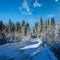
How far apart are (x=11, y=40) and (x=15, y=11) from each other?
35cm

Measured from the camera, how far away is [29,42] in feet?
7.24

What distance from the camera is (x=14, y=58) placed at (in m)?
2.13

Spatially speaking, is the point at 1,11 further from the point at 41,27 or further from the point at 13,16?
the point at 41,27

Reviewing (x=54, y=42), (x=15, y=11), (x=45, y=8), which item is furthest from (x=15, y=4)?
(x=54, y=42)

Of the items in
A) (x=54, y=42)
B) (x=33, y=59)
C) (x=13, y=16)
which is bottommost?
(x=33, y=59)

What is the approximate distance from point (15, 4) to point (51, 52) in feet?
2.39

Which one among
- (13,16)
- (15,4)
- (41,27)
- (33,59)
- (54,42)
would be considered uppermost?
(15,4)

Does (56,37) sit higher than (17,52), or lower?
higher

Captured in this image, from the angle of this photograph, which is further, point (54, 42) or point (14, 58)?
point (54, 42)

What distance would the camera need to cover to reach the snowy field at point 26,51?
2119 millimetres

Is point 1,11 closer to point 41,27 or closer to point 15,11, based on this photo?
point 15,11

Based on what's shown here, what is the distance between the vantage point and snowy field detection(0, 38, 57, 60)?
212cm

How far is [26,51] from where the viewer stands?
2.18 m

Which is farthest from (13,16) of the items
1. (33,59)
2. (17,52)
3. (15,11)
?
(33,59)
